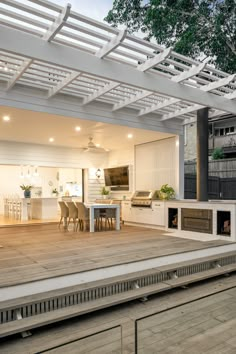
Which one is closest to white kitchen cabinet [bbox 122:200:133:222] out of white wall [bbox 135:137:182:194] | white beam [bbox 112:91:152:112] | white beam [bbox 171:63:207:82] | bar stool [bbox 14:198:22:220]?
white wall [bbox 135:137:182:194]

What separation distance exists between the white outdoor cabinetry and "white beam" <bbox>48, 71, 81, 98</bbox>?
4409 mm

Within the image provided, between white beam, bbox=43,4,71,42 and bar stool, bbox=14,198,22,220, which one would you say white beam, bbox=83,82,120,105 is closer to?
white beam, bbox=43,4,71,42

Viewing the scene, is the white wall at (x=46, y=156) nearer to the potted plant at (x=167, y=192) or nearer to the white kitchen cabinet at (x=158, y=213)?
the potted plant at (x=167, y=192)

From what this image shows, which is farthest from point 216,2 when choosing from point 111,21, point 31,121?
point 31,121

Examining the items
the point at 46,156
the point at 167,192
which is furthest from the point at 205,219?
the point at 46,156

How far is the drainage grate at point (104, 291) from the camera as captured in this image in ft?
10.4

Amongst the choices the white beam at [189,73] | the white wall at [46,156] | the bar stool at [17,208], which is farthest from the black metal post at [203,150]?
the bar stool at [17,208]

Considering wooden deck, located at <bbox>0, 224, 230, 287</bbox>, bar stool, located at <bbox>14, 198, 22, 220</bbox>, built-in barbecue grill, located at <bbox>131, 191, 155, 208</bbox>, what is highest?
built-in barbecue grill, located at <bbox>131, 191, 155, 208</bbox>

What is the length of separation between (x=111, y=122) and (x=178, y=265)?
4220mm

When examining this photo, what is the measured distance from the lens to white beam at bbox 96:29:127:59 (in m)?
4.07

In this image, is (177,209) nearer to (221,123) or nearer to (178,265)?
(178,265)

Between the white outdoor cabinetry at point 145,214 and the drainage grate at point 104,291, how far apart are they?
11.5 feet

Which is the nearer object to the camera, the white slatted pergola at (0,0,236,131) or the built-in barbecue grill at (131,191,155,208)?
the white slatted pergola at (0,0,236,131)

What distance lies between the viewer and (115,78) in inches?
188
